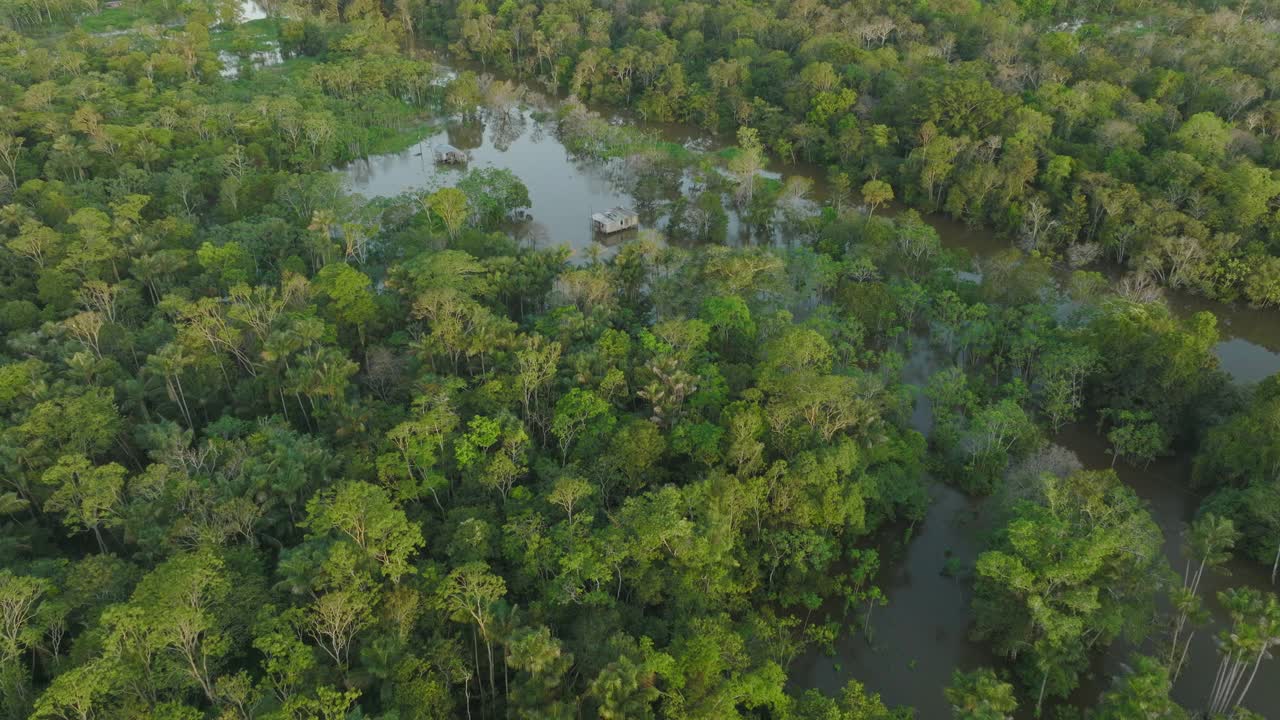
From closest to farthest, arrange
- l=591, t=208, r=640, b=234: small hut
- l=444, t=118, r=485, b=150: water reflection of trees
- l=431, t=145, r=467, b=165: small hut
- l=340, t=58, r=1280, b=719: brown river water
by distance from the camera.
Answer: l=340, t=58, r=1280, b=719: brown river water, l=591, t=208, r=640, b=234: small hut, l=431, t=145, r=467, b=165: small hut, l=444, t=118, r=485, b=150: water reflection of trees

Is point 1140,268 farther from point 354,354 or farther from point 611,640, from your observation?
point 354,354

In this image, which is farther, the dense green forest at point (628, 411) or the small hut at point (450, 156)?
the small hut at point (450, 156)

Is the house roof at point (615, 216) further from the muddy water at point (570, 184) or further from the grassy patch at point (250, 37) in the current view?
the grassy patch at point (250, 37)

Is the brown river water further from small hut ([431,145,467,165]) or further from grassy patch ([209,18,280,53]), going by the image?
grassy patch ([209,18,280,53])

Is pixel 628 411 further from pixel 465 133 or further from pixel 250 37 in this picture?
pixel 250 37

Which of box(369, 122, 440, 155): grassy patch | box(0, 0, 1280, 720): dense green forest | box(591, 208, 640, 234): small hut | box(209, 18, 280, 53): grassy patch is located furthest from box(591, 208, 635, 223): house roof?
box(209, 18, 280, 53): grassy patch

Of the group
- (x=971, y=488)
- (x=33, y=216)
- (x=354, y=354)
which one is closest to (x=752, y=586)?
(x=971, y=488)

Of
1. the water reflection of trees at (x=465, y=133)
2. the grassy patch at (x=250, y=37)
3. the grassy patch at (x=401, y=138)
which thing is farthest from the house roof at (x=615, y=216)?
the grassy patch at (x=250, y=37)

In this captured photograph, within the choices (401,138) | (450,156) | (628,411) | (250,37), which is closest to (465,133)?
(401,138)
